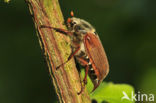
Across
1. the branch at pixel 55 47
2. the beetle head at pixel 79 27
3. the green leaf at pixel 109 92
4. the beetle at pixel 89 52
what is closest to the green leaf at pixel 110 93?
the green leaf at pixel 109 92

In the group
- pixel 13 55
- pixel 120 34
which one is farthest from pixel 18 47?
pixel 120 34

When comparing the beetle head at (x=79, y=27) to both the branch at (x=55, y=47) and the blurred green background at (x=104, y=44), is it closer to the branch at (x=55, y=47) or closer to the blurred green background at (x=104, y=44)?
the branch at (x=55, y=47)

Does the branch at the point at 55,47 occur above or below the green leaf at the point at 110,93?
above

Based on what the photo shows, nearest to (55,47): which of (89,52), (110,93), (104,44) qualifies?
(89,52)

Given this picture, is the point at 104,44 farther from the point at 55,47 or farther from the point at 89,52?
the point at 55,47

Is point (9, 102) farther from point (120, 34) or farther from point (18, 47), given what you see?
point (120, 34)

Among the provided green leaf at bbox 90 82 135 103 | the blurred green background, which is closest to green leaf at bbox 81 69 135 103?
green leaf at bbox 90 82 135 103
